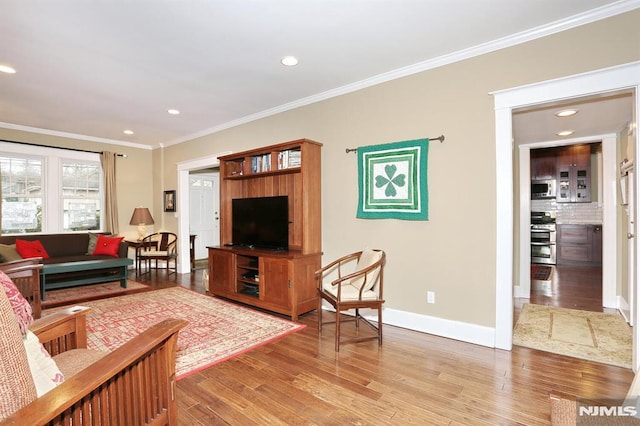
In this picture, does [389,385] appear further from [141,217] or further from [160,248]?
[141,217]

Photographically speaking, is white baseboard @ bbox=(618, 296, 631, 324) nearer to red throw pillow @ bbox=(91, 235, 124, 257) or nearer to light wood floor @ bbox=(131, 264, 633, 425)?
light wood floor @ bbox=(131, 264, 633, 425)

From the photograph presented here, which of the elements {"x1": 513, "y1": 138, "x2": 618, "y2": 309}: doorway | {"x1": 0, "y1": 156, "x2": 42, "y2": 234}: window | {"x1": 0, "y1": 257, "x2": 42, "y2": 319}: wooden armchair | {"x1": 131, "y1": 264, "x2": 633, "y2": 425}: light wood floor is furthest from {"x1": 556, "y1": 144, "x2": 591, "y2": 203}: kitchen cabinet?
{"x1": 0, "y1": 156, "x2": 42, "y2": 234}: window

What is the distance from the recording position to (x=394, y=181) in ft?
11.0

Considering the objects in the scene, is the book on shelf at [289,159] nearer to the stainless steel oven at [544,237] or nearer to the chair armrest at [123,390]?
the chair armrest at [123,390]

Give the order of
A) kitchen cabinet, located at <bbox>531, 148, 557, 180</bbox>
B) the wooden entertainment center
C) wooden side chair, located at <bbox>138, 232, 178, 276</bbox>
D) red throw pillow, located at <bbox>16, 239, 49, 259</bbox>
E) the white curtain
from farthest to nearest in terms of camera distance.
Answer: kitchen cabinet, located at <bbox>531, 148, 557, 180</bbox> < the white curtain < wooden side chair, located at <bbox>138, 232, 178, 276</bbox> < red throw pillow, located at <bbox>16, 239, 49, 259</bbox> < the wooden entertainment center

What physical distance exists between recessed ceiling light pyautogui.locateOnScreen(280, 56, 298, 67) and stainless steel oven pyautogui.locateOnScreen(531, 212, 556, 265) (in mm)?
6852

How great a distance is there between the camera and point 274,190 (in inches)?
176

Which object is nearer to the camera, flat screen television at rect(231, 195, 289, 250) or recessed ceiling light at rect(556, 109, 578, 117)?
recessed ceiling light at rect(556, 109, 578, 117)

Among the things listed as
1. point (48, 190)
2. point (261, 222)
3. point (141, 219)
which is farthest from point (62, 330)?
point (48, 190)

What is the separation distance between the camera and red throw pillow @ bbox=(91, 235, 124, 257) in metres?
5.34

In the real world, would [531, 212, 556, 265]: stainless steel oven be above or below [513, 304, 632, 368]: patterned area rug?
above

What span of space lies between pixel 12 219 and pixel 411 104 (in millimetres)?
6653

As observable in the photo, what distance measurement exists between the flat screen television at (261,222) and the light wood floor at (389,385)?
148 centimetres

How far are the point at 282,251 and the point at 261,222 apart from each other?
0.60 metres
